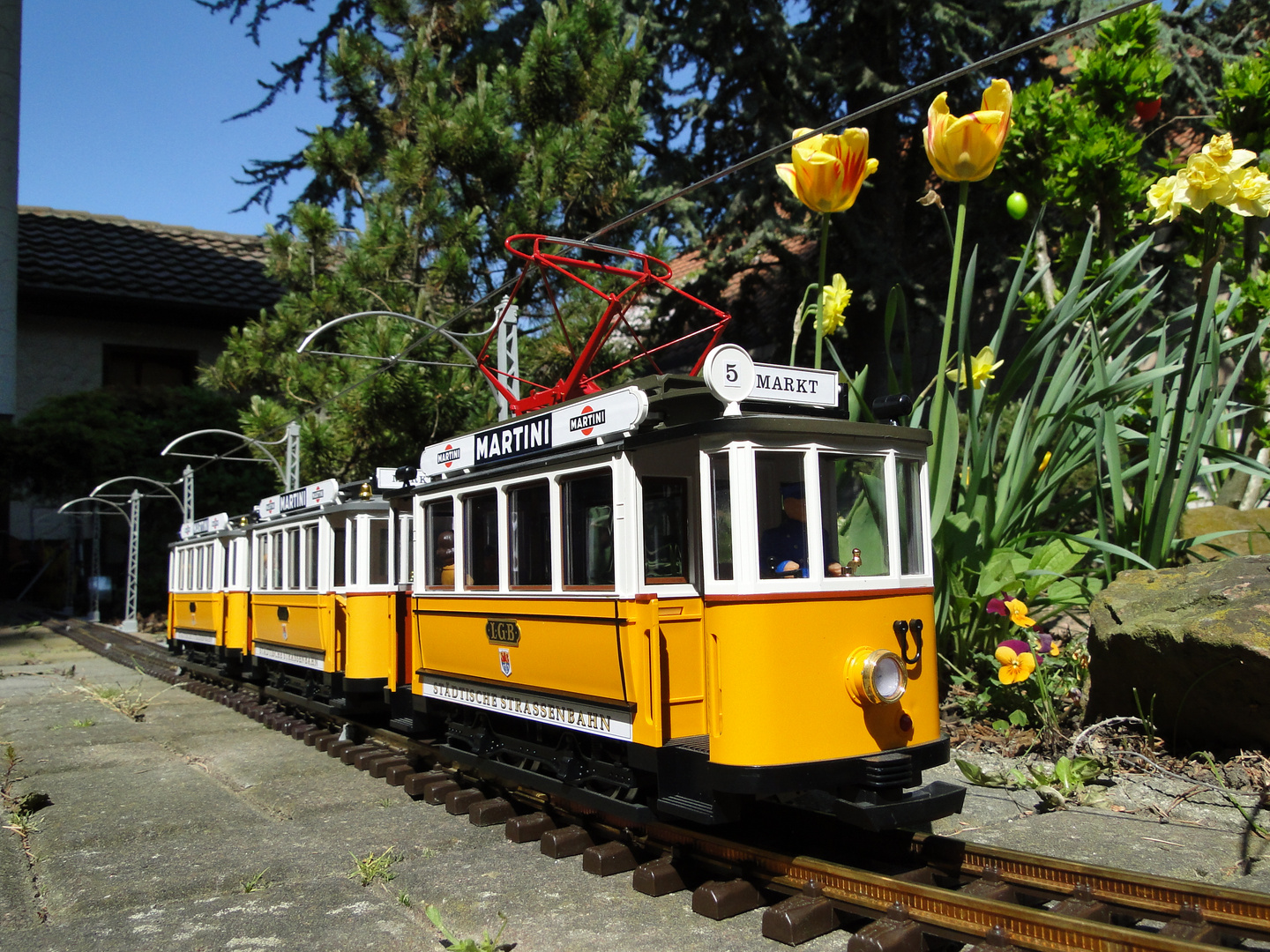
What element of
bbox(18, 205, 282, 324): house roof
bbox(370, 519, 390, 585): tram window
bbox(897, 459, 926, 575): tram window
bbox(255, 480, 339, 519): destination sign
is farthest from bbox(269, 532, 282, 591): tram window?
bbox(18, 205, 282, 324): house roof

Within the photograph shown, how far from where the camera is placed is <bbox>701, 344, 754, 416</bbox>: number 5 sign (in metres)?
5.30

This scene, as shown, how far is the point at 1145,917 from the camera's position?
14.6 feet

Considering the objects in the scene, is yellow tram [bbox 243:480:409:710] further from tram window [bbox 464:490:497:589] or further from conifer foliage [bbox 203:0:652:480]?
conifer foliage [bbox 203:0:652:480]

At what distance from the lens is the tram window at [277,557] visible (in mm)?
12633

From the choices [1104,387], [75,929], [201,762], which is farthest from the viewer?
[201,762]

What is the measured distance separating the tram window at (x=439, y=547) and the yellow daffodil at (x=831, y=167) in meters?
3.66

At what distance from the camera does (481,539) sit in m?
7.47

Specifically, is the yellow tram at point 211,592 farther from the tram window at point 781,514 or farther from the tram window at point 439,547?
the tram window at point 781,514

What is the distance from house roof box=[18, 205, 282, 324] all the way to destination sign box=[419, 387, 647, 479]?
23.7 m

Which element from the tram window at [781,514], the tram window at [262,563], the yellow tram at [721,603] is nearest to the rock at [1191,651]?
the yellow tram at [721,603]

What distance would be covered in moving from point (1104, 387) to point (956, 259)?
147 cm

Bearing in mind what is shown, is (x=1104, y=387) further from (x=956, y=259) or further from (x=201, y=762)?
(x=201, y=762)

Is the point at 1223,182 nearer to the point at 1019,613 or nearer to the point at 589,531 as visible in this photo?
the point at 1019,613

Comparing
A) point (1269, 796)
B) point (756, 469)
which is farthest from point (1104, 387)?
point (756, 469)
